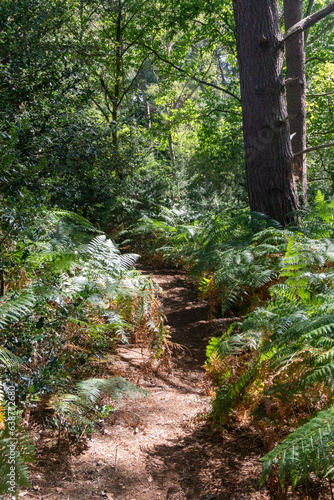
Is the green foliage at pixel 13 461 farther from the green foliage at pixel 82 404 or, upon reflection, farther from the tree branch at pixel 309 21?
the tree branch at pixel 309 21

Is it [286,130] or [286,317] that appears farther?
[286,130]

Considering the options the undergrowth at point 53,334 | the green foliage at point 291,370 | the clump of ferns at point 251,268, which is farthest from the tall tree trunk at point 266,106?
the undergrowth at point 53,334

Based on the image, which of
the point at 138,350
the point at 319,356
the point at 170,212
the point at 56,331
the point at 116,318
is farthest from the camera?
the point at 170,212

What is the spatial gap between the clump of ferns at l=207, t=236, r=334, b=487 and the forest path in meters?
0.24

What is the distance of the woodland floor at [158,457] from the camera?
219 cm

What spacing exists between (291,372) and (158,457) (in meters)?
1.14

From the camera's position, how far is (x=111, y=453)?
2572mm

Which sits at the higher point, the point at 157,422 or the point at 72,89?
the point at 72,89

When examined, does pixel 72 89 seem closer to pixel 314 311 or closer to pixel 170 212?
pixel 170 212

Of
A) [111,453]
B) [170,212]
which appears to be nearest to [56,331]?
[111,453]

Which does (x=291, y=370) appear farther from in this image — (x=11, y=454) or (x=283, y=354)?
(x=11, y=454)

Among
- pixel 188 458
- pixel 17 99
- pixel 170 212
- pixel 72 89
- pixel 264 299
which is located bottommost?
pixel 188 458

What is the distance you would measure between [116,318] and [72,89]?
13.3ft

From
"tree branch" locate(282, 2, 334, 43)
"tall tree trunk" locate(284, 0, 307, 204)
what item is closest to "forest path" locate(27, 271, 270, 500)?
"tree branch" locate(282, 2, 334, 43)
